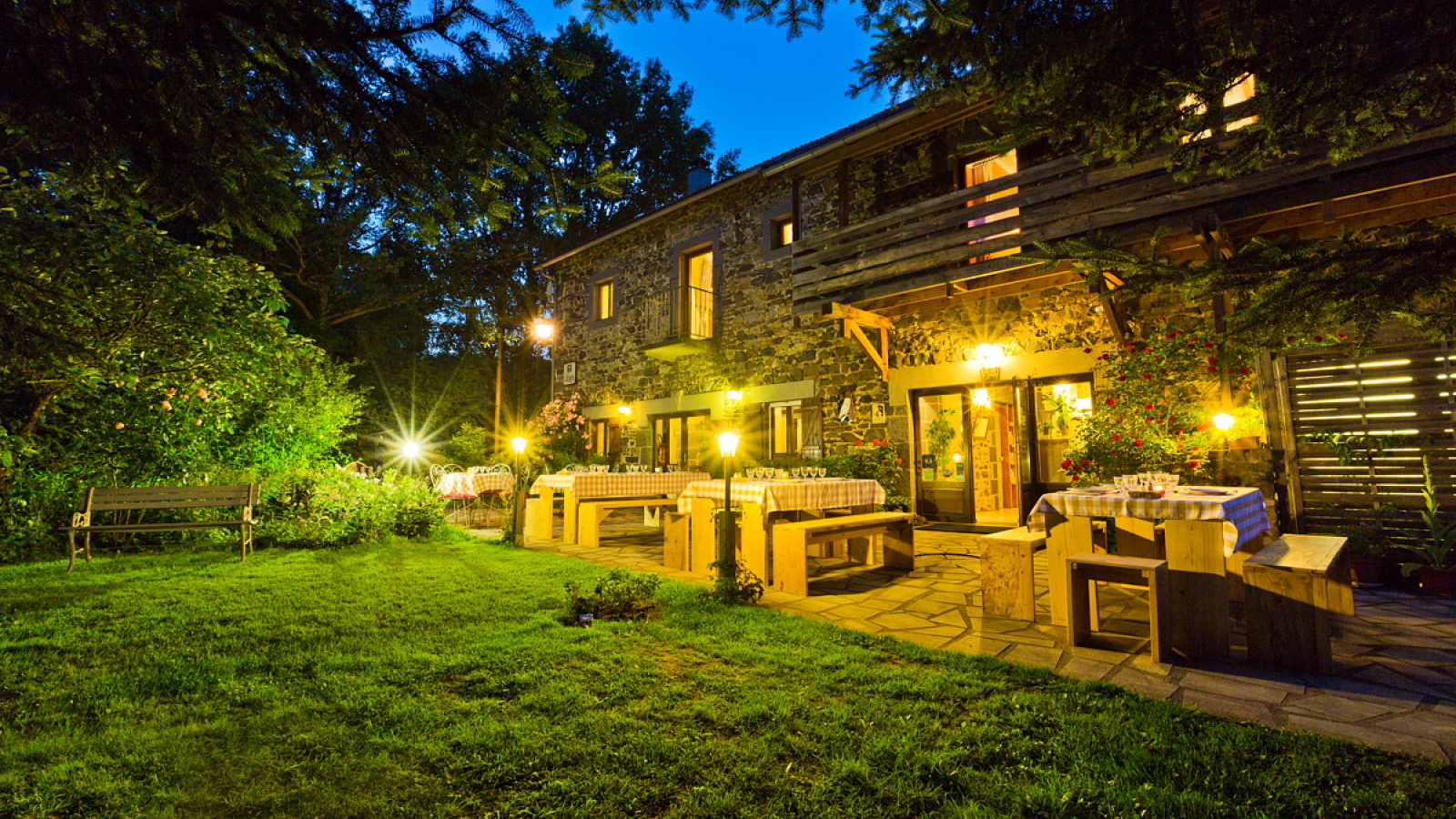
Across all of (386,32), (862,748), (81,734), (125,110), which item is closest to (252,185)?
(125,110)

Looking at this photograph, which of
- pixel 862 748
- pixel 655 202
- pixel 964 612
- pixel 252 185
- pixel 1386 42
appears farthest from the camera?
pixel 655 202

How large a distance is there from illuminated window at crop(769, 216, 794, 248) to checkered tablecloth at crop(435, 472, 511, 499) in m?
6.51

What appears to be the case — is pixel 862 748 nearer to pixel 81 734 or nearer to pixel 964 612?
pixel 964 612

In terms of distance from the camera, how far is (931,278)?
26.3 feet

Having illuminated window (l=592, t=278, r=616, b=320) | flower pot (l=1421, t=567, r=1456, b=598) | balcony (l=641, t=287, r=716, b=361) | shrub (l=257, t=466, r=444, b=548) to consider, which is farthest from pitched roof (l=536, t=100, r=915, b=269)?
shrub (l=257, t=466, r=444, b=548)

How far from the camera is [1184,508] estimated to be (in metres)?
3.80

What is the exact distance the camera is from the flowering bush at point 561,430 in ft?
45.9

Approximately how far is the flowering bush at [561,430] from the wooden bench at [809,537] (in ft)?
29.8

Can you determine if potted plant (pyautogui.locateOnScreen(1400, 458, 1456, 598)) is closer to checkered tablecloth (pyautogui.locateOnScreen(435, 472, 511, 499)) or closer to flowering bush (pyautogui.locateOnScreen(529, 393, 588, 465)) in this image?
checkered tablecloth (pyautogui.locateOnScreen(435, 472, 511, 499))

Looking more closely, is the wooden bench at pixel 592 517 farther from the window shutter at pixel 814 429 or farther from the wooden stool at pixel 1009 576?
the wooden stool at pixel 1009 576

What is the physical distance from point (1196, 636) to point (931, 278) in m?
5.41

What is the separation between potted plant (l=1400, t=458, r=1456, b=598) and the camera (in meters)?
4.79

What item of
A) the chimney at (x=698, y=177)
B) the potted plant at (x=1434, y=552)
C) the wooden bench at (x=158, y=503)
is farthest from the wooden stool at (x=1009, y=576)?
the chimney at (x=698, y=177)

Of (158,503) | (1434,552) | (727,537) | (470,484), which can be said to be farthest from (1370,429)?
(470,484)
